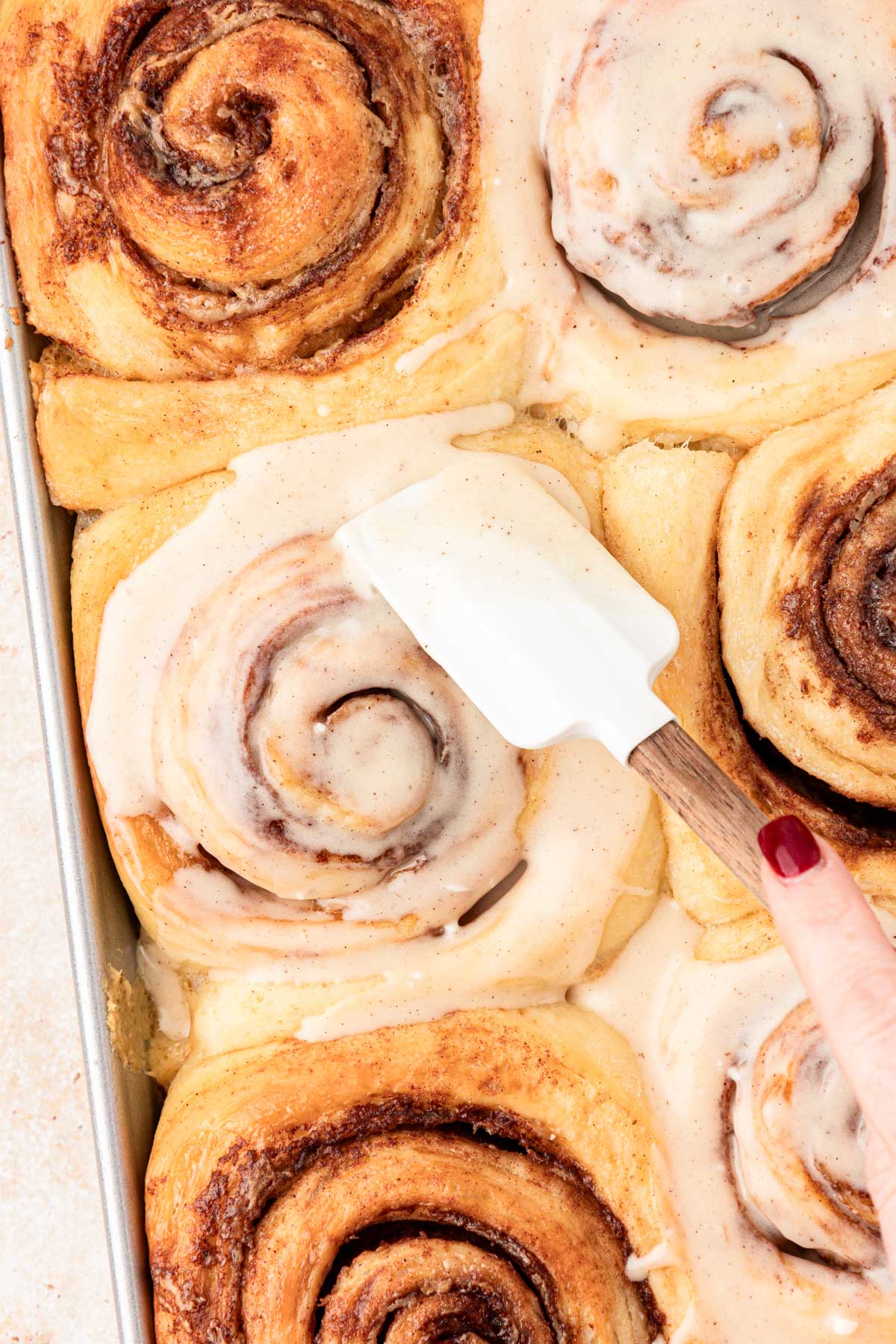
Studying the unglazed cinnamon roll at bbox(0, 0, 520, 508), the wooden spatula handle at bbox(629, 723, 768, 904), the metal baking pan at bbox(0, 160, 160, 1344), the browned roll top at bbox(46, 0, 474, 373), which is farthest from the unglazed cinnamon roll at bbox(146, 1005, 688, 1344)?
the browned roll top at bbox(46, 0, 474, 373)

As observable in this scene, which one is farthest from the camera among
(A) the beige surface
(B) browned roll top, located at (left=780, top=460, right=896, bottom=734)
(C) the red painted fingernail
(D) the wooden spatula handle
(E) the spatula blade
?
(A) the beige surface

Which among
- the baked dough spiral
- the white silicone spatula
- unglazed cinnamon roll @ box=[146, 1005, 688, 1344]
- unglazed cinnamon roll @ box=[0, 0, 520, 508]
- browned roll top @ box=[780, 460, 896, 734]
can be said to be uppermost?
unglazed cinnamon roll @ box=[0, 0, 520, 508]

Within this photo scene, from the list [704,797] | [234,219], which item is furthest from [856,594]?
[234,219]

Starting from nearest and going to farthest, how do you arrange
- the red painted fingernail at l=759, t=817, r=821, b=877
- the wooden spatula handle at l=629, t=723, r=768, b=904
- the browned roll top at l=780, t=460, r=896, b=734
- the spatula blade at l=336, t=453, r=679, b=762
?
1. the red painted fingernail at l=759, t=817, r=821, b=877
2. the wooden spatula handle at l=629, t=723, r=768, b=904
3. the spatula blade at l=336, t=453, r=679, b=762
4. the browned roll top at l=780, t=460, r=896, b=734

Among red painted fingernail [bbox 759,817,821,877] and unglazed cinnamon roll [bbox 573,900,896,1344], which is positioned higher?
red painted fingernail [bbox 759,817,821,877]

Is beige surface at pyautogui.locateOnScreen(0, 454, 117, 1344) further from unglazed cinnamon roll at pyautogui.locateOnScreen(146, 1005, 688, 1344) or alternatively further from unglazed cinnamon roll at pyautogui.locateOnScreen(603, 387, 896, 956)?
unglazed cinnamon roll at pyautogui.locateOnScreen(603, 387, 896, 956)

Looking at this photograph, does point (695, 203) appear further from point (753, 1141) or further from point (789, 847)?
point (753, 1141)

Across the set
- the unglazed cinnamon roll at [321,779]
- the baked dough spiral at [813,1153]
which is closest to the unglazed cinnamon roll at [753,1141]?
the baked dough spiral at [813,1153]
